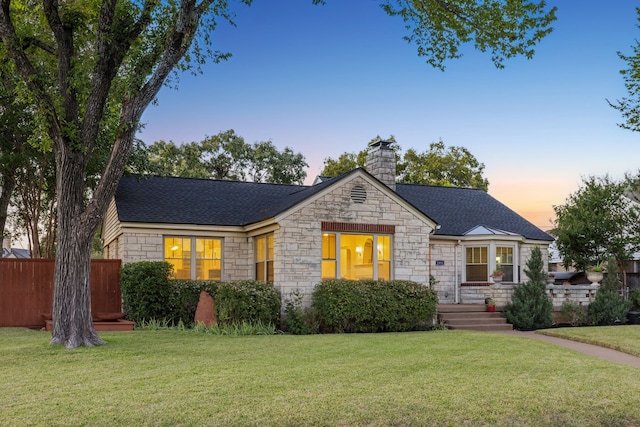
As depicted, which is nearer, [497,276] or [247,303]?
[247,303]

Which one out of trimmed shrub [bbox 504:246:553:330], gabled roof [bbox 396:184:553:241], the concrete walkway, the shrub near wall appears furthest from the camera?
gabled roof [bbox 396:184:553:241]

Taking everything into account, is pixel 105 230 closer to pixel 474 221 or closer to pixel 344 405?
pixel 474 221

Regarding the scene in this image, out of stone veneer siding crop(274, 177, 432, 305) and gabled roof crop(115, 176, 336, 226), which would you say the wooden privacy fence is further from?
stone veneer siding crop(274, 177, 432, 305)

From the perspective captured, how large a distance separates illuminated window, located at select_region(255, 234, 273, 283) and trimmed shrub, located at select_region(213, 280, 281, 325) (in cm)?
167

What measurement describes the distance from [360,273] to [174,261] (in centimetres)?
575

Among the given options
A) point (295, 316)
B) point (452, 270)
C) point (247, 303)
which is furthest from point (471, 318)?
point (247, 303)

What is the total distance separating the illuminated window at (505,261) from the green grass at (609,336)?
176 inches

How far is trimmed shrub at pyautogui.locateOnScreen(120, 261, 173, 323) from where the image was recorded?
17.2m

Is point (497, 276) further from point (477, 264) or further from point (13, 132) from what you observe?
point (13, 132)

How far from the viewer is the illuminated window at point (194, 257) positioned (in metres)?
19.5

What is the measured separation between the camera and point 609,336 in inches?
625

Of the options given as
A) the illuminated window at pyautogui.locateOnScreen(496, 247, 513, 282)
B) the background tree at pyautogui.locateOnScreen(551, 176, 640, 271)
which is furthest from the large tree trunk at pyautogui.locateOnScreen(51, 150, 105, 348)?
the background tree at pyautogui.locateOnScreen(551, 176, 640, 271)

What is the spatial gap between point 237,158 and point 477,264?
23.3m

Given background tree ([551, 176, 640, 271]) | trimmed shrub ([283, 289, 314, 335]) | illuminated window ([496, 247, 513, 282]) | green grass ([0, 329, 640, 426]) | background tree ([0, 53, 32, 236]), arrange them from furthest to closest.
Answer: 1. background tree ([551, 176, 640, 271])
2. illuminated window ([496, 247, 513, 282])
3. background tree ([0, 53, 32, 236])
4. trimmed shrub ([283, 289, 314, 335])
5. green grass ([0, 329, 640, 426])
